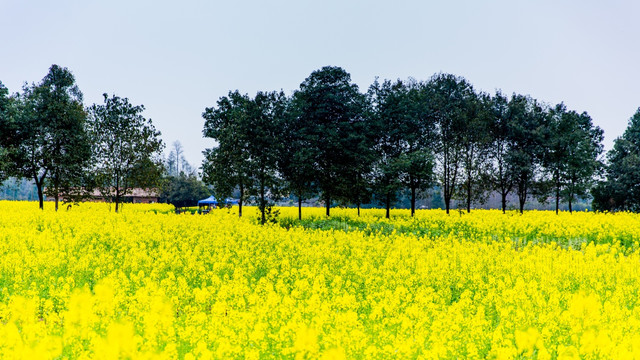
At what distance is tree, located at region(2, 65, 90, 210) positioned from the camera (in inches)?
1223

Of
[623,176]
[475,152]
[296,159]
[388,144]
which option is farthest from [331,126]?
[623,176]

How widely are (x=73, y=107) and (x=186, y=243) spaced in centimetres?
2610

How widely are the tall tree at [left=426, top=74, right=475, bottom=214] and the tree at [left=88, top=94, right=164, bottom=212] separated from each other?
22.5 metres

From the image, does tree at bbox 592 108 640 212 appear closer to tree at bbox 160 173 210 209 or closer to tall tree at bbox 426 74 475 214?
tall tree at bbox 426 74 475 214

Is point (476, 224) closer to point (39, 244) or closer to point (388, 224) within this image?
point (388, 224)

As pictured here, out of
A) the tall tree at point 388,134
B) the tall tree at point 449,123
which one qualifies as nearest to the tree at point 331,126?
the tall tree at point 388,134

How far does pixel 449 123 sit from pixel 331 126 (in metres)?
11.6

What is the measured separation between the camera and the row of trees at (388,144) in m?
24.2

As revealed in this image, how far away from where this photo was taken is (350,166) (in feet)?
94.8

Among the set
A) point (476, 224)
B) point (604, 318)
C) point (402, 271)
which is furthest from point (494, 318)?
point (476, 224)

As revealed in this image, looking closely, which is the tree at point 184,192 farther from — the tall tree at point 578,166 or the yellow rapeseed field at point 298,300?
the yellow rapeseed field at point 298,300

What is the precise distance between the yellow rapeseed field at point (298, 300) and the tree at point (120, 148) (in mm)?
13275

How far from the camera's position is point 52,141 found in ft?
104

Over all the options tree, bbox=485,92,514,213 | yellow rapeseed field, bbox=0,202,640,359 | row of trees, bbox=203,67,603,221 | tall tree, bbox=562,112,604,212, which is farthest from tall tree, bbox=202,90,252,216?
tall tree, bbox=562,112,604,212
